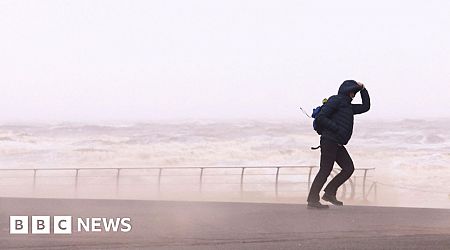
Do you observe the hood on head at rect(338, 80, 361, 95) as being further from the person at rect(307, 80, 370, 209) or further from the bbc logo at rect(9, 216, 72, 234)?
the bbc logo at rect(9, 216, 72, 234)

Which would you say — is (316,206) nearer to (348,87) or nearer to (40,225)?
(348,87)

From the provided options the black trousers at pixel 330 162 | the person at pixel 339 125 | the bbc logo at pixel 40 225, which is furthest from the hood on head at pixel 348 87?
the bbc logo at pixel 40 225

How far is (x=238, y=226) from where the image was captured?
27.0 ft

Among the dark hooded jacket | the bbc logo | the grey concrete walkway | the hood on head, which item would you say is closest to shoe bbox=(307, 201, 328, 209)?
the grey concrete walkway

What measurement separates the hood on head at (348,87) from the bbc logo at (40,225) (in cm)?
319

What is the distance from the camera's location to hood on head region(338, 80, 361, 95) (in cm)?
901

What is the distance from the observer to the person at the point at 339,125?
889 centimetres

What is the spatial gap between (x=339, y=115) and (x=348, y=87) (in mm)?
327

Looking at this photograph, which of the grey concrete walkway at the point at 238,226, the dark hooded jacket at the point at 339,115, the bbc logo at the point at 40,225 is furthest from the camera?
the dark hooded jacket at the point at 339,115

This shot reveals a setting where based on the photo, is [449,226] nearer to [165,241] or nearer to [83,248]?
[165,241]

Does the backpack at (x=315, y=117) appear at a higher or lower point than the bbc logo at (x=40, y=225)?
higher

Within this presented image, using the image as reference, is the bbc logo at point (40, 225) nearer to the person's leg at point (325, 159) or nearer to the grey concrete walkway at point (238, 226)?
the grey concrete walkway at point (238, 226)

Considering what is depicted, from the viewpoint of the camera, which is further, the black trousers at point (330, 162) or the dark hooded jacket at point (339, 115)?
the black trousers at point (330, 162)

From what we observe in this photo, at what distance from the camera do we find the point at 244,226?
8.24 meters
